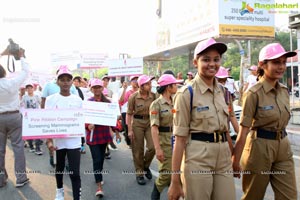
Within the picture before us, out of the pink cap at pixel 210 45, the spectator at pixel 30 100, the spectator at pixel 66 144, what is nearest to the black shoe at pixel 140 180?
the spectator at pixel 66 144

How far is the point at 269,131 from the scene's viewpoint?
319 centimetres

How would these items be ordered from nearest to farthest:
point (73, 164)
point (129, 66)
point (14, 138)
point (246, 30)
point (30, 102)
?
1. point (73, 164)
2. point (14, 138)
3. point (30, 102)
4. point (129, 66)
5. point (246, 30)

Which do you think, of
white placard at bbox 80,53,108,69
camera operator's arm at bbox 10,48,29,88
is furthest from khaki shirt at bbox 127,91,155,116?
white placard at bbox 80,53,108,69

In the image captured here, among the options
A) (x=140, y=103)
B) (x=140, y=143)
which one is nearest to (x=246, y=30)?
(x=140, y=103)

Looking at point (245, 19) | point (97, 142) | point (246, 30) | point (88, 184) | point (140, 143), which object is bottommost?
point (88, 184)

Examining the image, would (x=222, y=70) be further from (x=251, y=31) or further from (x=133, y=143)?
(x=251, y=31)

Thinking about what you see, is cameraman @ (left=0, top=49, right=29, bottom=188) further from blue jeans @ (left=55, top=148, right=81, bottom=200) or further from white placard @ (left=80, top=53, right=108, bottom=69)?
white placard @ (left=80, top=53, right=108, bottom=69)

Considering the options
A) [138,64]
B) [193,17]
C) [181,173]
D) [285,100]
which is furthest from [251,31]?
[181,173]

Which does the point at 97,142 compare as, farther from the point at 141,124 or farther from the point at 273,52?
the point at 273,52

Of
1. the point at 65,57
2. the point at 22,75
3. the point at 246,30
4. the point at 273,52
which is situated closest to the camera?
the point at 273,52

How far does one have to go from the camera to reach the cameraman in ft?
16.1

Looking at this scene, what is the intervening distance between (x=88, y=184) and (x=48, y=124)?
167cm

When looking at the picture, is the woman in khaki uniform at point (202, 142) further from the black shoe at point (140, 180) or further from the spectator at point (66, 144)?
the black shoe at point (140, 180)

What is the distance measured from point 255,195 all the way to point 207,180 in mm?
954
